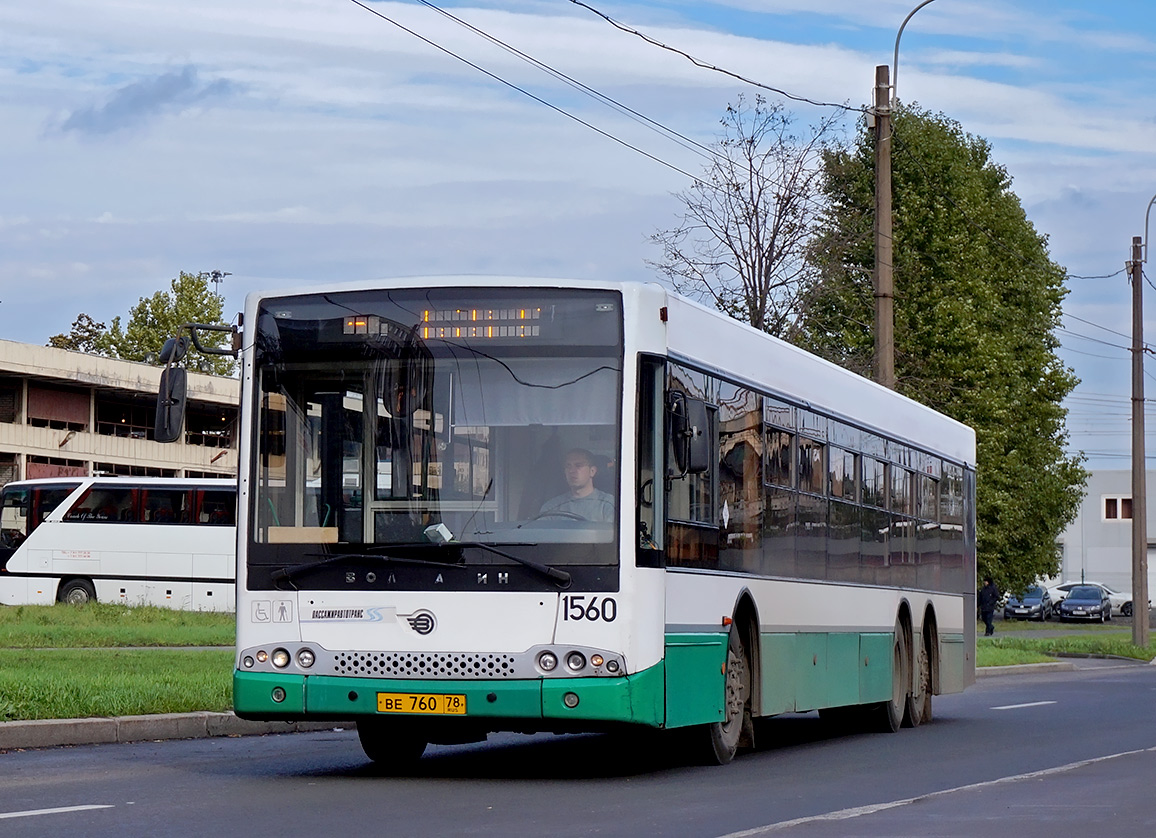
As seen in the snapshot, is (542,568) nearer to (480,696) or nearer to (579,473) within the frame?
(579,473)

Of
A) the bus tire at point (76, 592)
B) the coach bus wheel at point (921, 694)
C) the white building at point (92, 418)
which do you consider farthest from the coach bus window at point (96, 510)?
the coach bus wheel at point (921, 694)

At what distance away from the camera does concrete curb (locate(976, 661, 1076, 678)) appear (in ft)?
109

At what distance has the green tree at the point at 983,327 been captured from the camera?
50844 millimetres

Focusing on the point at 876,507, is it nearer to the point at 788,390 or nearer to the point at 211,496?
the point at 788,390

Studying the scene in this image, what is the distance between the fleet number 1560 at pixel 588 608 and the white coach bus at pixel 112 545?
33.2 m

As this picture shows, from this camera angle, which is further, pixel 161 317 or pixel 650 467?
pixel 161 317

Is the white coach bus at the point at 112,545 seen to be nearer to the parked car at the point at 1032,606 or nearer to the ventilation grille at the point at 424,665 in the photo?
the ventilation grille at the point at 424,665

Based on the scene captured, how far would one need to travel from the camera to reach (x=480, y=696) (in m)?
11.5

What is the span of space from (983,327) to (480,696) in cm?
4219

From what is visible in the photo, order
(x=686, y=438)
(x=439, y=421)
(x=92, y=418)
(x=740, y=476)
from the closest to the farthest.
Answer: (x=439, y=421)
(x=686, y=438)
(x=740, y=476)
(x=92, y=418)

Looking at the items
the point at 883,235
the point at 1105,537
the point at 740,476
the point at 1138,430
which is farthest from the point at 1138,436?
the point at 1105,537

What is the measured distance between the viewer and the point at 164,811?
9961 millimetres

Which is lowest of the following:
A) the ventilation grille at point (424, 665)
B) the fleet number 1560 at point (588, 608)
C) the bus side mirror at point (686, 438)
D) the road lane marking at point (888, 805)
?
the road lane marking at point (888, 805)

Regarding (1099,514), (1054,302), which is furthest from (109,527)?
(1099,514)
